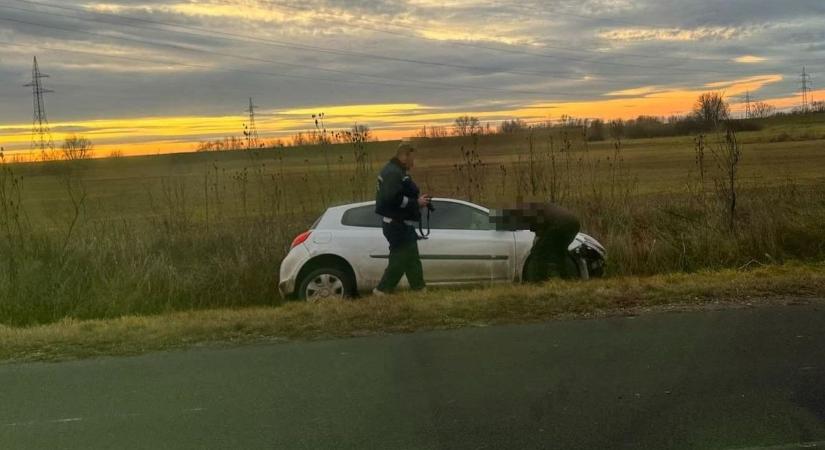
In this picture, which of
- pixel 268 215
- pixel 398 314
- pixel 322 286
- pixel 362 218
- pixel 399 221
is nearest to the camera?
pixel 398 314

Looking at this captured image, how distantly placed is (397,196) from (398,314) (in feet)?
6.28

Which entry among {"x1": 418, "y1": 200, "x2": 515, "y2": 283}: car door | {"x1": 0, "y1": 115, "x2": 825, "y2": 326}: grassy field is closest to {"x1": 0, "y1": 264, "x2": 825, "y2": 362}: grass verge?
{"x1": 418, "y1": 200, "x2": 515, "y2": 283}: car door

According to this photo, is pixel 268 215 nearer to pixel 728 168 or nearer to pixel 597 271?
pixel 597 271

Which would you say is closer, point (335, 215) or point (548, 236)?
point (548, 236)

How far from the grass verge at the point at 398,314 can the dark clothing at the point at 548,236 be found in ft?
2.97

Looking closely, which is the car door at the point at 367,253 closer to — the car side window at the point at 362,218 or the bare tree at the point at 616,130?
the car side window at the point at 362,218

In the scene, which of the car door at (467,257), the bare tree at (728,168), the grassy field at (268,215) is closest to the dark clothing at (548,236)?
the car door at (467,257)

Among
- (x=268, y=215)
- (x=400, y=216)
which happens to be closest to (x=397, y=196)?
(x=400, y=216)

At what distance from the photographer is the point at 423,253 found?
9172 mm

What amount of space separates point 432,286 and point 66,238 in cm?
641

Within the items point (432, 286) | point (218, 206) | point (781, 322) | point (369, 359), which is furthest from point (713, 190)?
point (369, 359)

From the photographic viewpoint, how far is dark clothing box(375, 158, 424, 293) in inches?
330

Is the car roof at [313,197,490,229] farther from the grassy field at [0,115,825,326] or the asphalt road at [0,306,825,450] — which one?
the asphalt road at [0,306,825,450]

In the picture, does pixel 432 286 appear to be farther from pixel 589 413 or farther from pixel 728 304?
pixel 589 413
